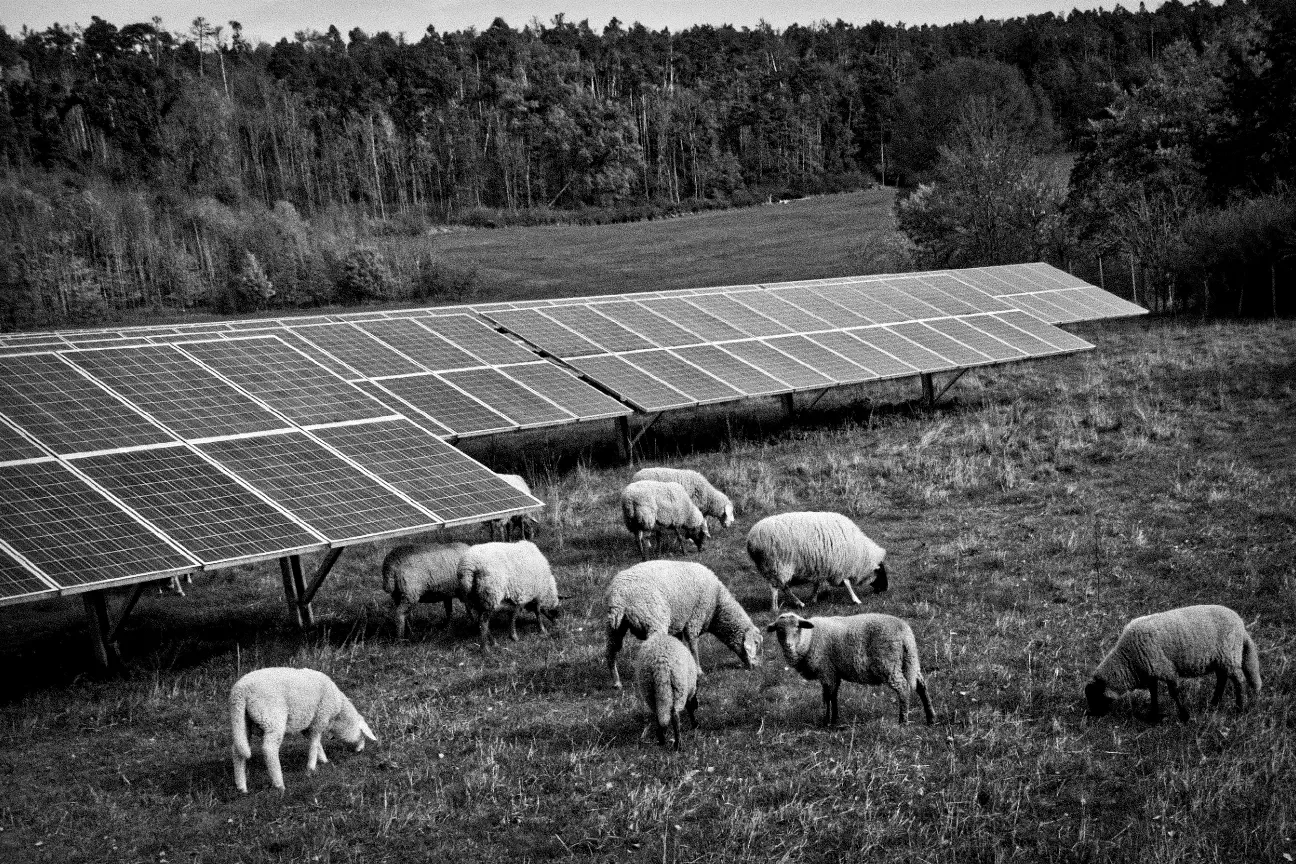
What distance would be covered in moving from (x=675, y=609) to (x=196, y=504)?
7.20 m

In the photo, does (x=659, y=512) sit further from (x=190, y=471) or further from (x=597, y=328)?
(x=597, y=328)

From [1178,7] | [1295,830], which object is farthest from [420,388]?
[1178,7]

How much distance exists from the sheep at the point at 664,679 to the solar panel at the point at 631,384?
15.0 meters

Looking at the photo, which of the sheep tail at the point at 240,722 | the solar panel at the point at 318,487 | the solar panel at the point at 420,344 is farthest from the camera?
the solar panel at the point at 420,344

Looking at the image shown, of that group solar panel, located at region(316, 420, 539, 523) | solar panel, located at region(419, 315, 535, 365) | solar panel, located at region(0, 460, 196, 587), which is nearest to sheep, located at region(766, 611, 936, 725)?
solar panel, located at region(316, 420, 539, 523)

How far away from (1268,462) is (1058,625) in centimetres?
1196

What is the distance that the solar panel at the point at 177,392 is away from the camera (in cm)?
1862

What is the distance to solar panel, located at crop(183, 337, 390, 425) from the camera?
66.6 feet

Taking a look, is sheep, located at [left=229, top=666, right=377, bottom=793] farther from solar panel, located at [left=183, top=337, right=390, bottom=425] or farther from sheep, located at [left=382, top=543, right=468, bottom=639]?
solar panel, located at [left=183, top=337, right=390, bottom=425]

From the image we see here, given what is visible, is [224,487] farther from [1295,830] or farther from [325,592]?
[1295,830]

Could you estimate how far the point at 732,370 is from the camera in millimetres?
29438

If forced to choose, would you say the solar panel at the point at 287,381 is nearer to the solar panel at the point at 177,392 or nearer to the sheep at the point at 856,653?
the solar panel at the point at 177,392

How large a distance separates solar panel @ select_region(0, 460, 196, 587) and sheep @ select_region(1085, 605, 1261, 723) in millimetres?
10988

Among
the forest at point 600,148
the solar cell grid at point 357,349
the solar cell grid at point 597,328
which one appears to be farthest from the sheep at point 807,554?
the forest at point 600,148
